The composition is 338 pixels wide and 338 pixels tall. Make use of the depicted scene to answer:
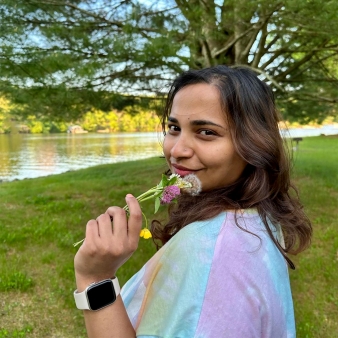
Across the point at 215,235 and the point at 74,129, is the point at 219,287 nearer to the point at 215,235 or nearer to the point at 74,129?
the point at 215,235

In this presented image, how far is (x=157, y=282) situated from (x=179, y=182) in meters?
0.28

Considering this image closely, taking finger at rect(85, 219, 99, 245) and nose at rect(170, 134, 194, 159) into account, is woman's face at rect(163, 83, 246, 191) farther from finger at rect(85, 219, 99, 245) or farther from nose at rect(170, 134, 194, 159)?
finger at rect(85, 219, 99, 245)

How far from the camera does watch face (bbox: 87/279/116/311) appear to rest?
36.5 inches

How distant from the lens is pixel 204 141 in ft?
3.38

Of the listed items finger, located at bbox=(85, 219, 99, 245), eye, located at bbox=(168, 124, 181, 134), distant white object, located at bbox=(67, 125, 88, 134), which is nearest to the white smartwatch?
finger, located at bbox=(85, 219, 99, 245)

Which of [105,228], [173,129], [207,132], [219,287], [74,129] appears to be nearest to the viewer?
[219,287]

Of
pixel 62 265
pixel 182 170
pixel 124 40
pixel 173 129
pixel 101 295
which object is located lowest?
pixel 62 265

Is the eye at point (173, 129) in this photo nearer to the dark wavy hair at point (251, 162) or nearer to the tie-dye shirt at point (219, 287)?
the dark wavy hair at point (251, 162)

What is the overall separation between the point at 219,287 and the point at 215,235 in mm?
118

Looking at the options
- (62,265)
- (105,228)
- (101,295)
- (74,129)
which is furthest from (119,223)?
(74,129)

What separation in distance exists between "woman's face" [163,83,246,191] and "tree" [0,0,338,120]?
2898mm

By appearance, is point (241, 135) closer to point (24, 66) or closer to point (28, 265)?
point (28, 265)

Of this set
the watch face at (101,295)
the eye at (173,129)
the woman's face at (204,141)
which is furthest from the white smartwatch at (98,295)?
the eye at (173,129)

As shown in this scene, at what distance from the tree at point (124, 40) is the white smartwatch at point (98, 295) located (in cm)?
332
